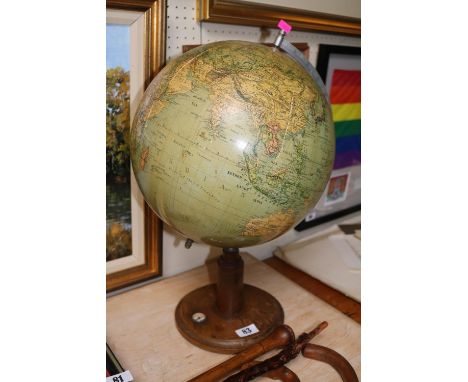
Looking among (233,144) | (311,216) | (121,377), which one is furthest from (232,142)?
(311,216)

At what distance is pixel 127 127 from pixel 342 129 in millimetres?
975

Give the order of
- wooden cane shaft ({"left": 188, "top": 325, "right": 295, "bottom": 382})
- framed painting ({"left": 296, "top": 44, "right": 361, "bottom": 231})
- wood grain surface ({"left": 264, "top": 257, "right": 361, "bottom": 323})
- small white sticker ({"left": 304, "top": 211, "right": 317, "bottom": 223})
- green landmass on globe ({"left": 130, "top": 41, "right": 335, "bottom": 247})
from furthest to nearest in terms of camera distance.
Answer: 1. small white sticker ({"left": 304, "top": 211, "right": 317, "bottom": 223})
2. framed painting ({"left": 296, "top": 44, "right": 361, "bottom": 231})
3. wood grain surface ({"left": 264, "top": 257, "right": 361, "bottom": 323})
4. wooden cane shaft ({"left": 188, "top": 325, "right": 295, "bottom": 382})
5. green landmass on globe ({"left": 130, "top": 41, "right": 335, "bottom": 247})

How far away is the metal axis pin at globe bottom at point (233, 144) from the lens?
2.48ft

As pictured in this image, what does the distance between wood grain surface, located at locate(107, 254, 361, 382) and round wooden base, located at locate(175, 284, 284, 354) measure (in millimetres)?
26

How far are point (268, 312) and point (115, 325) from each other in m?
0.41

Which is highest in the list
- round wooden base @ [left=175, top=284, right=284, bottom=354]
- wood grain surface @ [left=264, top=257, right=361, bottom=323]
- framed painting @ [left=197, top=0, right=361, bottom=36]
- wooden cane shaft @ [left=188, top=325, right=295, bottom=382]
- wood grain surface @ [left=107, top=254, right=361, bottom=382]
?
framed painting @ [left=197, top=0, right=361, bottom=36]

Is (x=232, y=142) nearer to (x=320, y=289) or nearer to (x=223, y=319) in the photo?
(x=223, y=319)

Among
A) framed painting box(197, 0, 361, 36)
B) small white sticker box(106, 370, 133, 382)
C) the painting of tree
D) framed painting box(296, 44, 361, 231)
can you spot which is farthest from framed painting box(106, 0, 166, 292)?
framed painting box(296, 44, 361, 231)

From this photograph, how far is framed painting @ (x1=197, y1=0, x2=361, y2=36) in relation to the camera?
109 centimetres

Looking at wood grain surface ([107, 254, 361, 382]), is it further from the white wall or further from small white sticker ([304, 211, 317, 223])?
small white sticker ([304, 211, 317, 223])

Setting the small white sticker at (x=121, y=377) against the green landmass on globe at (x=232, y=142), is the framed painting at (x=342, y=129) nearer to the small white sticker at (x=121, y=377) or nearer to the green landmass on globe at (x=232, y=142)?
the green landmass on globe at (x=232, y=142)

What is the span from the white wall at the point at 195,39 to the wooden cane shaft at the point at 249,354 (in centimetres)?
44
